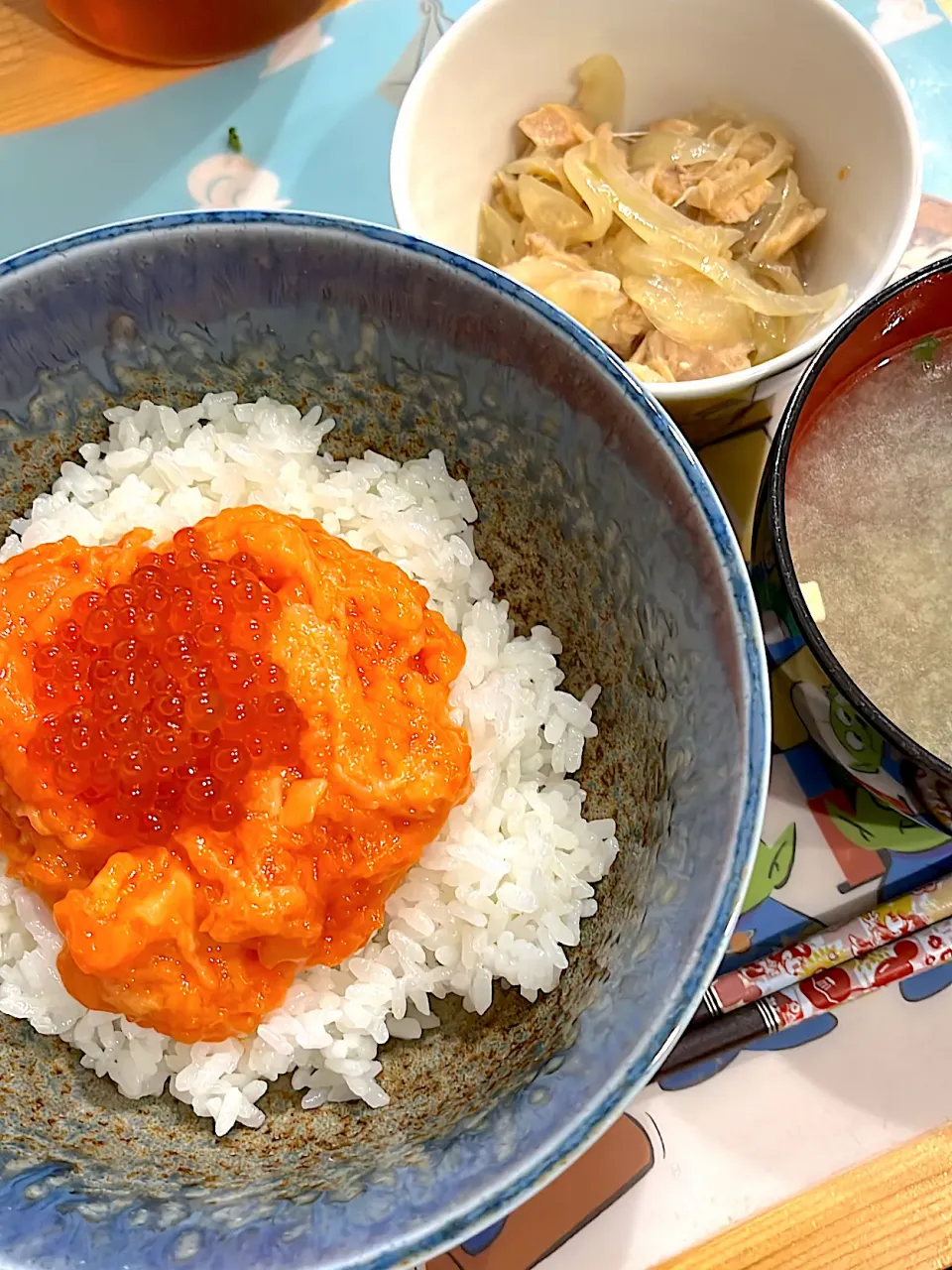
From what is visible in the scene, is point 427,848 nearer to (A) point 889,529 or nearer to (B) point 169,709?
(B) point 169,709

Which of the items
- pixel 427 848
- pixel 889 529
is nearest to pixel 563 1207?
pixel 427 848

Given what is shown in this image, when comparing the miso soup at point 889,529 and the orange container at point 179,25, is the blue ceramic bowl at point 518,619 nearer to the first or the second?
the miso soup at point 889,529

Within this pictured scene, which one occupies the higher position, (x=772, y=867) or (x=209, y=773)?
(x=209, y=773)

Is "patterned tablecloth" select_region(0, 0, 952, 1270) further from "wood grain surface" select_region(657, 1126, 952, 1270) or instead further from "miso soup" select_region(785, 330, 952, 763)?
"miso soup" select_region(785, 330, 952, 763)

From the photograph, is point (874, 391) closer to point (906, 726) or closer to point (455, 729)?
point (906, 726)

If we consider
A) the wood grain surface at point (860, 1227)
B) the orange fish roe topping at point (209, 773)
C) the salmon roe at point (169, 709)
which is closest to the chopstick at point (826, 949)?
the wood grain surface at point (860, 1227)

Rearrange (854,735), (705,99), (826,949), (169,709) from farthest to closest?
(705,99)
(826,949)
(854,735)
(169,709)
